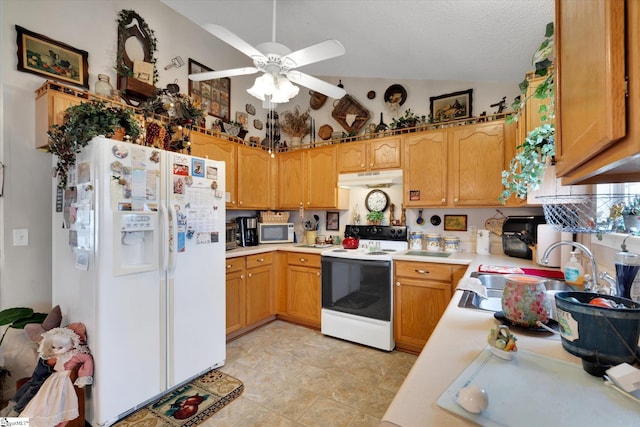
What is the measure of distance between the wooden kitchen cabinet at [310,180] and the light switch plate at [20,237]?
Answer: 2.35 m

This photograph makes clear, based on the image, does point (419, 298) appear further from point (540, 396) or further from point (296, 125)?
point (296, 125)

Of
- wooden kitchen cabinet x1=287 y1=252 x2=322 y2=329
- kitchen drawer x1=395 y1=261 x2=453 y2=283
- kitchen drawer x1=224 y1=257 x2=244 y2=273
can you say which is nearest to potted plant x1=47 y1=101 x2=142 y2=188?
kitchen drawer x1=224 y1=257 x2=244 y2=273

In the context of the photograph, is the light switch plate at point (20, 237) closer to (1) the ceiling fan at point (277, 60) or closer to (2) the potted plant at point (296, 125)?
(1) the ceiling fan at point (277, 60)

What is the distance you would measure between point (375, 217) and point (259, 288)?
1.59m

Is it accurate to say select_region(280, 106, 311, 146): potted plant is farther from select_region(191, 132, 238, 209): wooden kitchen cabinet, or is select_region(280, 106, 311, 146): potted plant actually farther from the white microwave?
the white microwave

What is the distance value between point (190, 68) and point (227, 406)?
3.33m

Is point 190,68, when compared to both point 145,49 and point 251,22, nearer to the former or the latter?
point 145,49

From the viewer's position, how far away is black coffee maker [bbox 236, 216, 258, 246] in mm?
3371

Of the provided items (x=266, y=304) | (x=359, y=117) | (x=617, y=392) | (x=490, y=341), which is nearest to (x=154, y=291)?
(x=266, y=304)

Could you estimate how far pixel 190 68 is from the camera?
3.08m

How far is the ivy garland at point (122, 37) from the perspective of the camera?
2445 millimetres

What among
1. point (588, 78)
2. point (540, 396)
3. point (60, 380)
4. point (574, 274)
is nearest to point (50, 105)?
point (60, 380)

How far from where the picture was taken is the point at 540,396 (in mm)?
605

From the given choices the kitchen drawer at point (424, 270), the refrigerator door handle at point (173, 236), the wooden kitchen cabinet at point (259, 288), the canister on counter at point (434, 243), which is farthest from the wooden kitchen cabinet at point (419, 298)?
the refrigerator door handle at point (173, 236)
